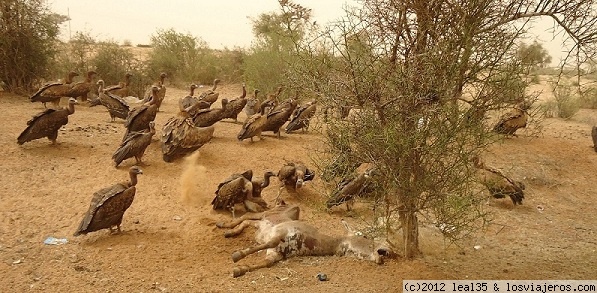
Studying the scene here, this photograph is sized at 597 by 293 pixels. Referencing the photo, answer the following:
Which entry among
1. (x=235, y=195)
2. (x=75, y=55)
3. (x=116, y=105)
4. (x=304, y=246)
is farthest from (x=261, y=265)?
(x=75, y=55)

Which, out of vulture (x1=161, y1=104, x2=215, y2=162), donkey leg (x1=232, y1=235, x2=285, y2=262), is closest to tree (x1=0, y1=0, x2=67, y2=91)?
vulture (x1=161, y1=104, x2=215, y2=162)

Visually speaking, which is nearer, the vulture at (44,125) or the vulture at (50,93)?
the vulture at (44,125)

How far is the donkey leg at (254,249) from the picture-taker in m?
5.52

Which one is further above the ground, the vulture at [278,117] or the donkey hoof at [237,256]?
the vulture at [278,117]

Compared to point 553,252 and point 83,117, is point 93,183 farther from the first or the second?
point 553,252

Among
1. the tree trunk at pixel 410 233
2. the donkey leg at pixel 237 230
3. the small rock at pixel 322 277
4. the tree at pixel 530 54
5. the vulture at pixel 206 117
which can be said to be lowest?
the small rock at pixel 322 277

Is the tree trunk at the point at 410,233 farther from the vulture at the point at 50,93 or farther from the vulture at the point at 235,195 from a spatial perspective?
the vulture at the point at 50,93

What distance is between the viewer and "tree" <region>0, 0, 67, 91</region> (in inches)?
550

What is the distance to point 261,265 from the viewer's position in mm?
5414

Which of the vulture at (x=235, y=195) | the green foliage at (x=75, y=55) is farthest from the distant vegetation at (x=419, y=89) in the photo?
the green foliage at (x=75, y=55)

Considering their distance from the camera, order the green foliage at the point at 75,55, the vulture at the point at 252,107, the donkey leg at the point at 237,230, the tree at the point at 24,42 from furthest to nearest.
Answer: the green foliage at the point at 75,55 < the tree at the point at 24,42 < the vulture at the point at 252,107 < the donkey leg at the point at 237,230

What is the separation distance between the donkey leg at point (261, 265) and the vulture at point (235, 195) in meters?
1.57

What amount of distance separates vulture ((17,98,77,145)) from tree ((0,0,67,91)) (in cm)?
611

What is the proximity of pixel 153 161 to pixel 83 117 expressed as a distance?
391cm
